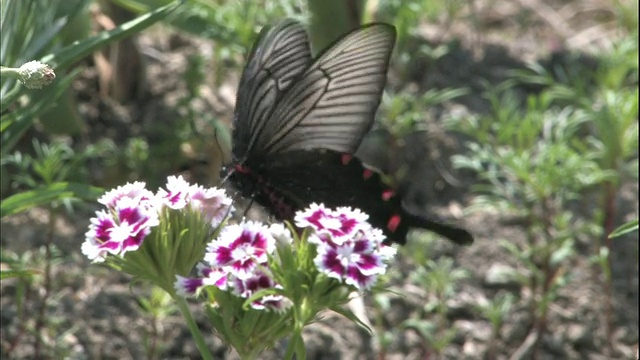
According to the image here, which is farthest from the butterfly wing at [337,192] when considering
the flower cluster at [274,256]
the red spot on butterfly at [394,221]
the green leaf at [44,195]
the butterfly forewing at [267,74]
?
the flower cluster at [274,256]

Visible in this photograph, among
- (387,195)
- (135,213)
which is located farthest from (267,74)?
(135,213)

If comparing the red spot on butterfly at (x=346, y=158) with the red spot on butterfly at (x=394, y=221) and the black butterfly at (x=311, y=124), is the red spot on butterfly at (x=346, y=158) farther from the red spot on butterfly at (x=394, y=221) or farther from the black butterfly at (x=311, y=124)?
the red spot on butterfly at (x=394, y=221)

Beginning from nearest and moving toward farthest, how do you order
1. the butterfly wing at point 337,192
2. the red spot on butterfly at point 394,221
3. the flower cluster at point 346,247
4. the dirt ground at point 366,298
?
the flower cluster at point 346,247, the butterfly wing at point 337,192, the red spot on butterfly at point 394,221, the dirt ground at point 366,298

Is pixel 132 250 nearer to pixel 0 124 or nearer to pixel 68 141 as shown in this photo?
pixel 0 124

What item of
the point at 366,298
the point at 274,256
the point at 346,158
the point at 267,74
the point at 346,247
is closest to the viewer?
the point at 346,247

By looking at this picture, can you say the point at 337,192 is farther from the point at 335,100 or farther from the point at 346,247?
the point at 346,247

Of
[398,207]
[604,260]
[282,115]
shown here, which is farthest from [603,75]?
[282,115]
